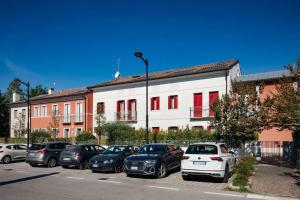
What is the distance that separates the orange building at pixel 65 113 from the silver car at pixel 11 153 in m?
13.7

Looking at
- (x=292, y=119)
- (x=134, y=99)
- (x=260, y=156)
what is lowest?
(x=260, y=156)

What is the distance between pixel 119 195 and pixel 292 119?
427 inches

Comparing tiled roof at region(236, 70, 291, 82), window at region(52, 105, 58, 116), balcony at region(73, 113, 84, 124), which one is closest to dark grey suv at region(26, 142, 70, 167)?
tiled roof at region(236, 70, 291, 82)

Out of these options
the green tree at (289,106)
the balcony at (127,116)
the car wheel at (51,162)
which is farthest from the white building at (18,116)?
the green tree at (289,106)

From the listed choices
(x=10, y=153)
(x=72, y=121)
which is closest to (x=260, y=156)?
(x=10, y=153)

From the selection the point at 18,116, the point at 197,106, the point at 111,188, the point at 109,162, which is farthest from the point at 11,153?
the point at 18,116

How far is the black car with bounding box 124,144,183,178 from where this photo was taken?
14.0 meters

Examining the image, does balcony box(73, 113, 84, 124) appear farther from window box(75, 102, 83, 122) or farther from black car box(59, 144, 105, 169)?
black car box(59, 144, 105, 169)

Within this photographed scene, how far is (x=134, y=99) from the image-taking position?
3431cm

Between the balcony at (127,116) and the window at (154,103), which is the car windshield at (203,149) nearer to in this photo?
the window at (154,103)

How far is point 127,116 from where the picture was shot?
34375 millimetres

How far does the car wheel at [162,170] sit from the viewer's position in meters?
14.3

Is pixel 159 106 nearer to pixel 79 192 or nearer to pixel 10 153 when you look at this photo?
pixel 10 153

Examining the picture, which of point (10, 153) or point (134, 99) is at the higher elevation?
point (134, 99)
